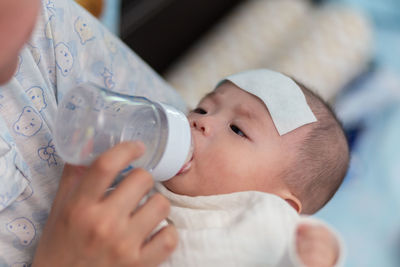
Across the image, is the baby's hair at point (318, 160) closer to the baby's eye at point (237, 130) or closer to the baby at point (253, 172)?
the baby at point (253, 172)

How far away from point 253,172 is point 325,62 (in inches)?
55.1

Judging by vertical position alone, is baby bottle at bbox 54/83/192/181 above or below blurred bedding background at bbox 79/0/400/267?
above

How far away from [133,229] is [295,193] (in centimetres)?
50

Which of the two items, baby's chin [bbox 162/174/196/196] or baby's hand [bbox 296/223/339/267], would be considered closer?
baby's hand [bbox 296/223/339/267]

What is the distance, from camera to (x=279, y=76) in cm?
115

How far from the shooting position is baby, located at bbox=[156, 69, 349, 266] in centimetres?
82

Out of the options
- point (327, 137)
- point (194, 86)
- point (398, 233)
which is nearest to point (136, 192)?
point (327, 137)

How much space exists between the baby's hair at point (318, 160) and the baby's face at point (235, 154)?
0.15ft

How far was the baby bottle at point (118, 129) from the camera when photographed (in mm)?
820

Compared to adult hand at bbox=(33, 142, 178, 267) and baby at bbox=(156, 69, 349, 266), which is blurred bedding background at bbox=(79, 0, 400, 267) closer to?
baby at bbox=(156, 69, 349, 266)

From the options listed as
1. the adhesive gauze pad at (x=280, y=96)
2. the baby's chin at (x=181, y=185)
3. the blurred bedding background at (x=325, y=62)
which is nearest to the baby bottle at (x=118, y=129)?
the baby's chin at (x=181, y=185)

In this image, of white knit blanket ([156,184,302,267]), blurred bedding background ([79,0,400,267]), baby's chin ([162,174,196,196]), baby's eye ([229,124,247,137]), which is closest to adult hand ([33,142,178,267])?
white knit blanket ([156,184,302,267])

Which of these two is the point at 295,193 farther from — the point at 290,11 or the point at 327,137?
the point at 290,11

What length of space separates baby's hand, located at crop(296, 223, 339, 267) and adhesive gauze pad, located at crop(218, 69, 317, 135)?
356 millimetres
